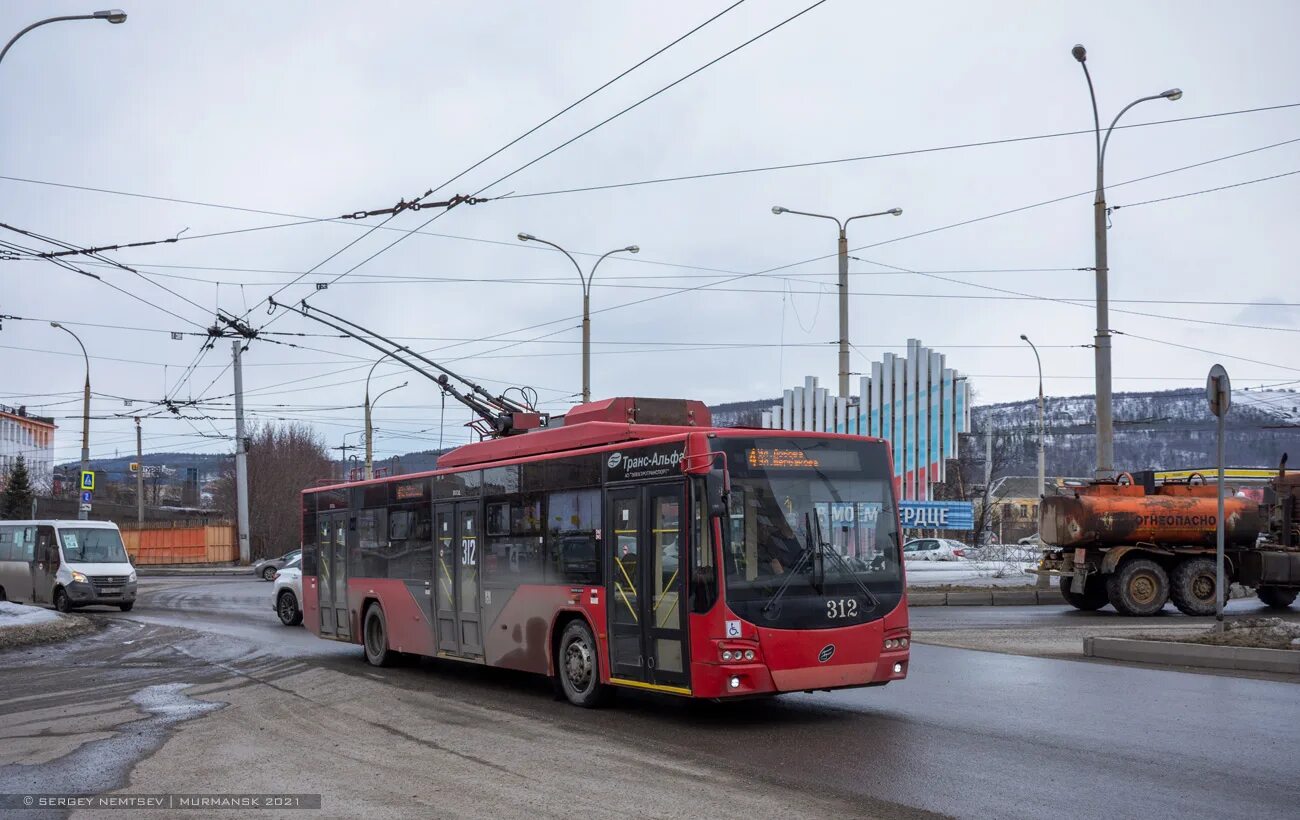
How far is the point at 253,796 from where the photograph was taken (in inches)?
331

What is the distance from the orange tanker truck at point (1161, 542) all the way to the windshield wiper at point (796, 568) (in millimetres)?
14681

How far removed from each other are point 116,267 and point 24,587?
11.9m

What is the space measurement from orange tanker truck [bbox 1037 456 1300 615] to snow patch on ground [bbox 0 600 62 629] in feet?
62.5

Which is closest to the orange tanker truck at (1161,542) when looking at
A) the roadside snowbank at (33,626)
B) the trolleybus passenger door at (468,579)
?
the trolleybus passenger door at (468,579)

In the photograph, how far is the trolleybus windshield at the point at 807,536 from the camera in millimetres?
11016

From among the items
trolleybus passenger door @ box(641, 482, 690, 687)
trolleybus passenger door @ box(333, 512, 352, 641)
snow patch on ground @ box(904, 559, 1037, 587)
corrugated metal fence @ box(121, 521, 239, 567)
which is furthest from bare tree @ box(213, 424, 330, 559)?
trolleybus passenger door @ box(641, 482, 690, 687)

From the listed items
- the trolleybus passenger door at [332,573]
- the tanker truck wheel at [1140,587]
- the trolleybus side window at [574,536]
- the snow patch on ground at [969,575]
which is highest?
the trolleybus side window at [574,536]

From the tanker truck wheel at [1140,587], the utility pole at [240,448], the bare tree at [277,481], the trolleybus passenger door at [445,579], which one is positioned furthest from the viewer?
the bare tree at [277,481]

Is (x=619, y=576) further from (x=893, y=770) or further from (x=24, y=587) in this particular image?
(x=24, y=587)

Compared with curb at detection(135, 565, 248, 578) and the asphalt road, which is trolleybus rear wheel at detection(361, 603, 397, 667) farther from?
curb at detection(135, 565, 248, 578)

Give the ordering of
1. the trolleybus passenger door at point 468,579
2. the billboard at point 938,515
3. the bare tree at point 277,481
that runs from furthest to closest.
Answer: the bare tree at point 277,481
the billboard at point 938,515
the trolleybus passenger door at point 468,579

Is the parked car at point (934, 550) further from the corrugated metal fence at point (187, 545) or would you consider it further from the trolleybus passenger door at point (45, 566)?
the corrugated metal fence at point (187, 545)

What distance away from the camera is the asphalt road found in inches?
314

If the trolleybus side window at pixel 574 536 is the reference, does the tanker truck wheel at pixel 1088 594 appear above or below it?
below
